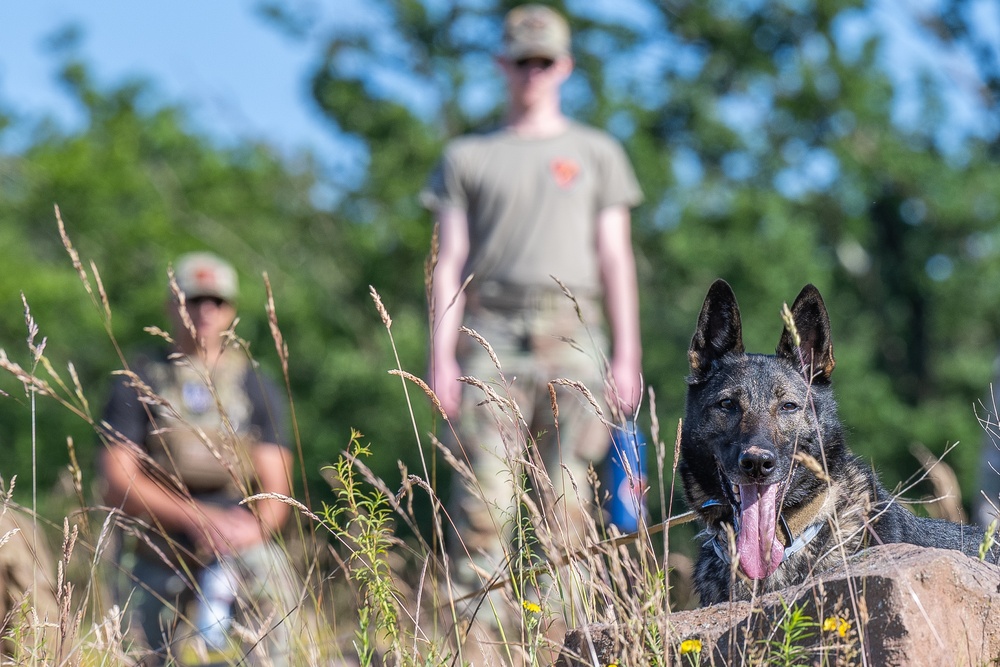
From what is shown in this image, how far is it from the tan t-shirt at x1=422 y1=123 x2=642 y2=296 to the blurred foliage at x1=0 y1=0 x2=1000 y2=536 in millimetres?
7717

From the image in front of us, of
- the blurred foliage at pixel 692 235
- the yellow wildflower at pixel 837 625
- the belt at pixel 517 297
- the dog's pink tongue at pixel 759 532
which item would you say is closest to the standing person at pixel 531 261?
the belt at pixel 517 297

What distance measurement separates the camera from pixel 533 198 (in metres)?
5.66

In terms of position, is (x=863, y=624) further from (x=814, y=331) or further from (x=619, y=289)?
(x=619, y=289)

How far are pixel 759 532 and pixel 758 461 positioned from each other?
20cm

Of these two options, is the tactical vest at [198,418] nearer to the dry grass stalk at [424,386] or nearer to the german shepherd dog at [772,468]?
the german shepherd dog at [772,468]

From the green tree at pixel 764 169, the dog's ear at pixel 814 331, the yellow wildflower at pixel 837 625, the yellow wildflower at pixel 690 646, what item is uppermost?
the dog's ear at pixel 814 331

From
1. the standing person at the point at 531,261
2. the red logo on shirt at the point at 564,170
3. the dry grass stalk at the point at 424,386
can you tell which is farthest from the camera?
the red logo on shirt at the point at 564,170

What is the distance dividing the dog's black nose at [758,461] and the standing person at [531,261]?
1.89 metres

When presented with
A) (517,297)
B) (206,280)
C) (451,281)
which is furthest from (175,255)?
(517,297)

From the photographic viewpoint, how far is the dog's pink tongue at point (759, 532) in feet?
10.9

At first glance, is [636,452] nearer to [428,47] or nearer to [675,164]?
[675,164]

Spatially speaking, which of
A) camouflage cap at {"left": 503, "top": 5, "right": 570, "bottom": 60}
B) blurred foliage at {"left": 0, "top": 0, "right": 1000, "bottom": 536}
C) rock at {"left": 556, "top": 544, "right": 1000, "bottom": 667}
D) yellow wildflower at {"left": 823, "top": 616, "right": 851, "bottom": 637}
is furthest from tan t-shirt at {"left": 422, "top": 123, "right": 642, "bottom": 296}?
blurred foliage at {"left": 0, "top": 0, "right": 1000, "bottom": 536}

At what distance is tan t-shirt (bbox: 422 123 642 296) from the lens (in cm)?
562

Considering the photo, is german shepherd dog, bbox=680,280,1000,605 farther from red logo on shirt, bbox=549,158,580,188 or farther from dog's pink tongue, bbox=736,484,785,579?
red logo on shirt, bbox=549,158,580,188
